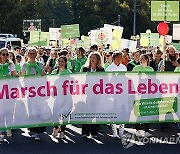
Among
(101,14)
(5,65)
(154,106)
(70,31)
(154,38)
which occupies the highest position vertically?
(101,14)

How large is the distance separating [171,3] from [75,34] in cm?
653

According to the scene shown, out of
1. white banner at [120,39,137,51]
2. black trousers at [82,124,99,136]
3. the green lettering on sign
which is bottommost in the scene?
black trousers at [82,124,99,136]

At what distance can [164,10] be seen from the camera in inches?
559

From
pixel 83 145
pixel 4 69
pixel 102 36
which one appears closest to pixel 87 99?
pixel 83 145

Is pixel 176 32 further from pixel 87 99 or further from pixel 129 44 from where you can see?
pixel 87 99

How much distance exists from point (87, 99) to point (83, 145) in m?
0.87

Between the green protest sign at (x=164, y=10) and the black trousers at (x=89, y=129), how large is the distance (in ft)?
14.1

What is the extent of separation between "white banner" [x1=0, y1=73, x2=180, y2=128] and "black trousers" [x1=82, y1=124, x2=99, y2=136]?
75 centimetres

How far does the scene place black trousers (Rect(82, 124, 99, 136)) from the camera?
1074 cm

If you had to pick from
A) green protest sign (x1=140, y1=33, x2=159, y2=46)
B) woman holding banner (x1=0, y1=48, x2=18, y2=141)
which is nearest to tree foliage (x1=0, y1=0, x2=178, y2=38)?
green protest sign (x1=140, y1=33, x2=159, y2=46)

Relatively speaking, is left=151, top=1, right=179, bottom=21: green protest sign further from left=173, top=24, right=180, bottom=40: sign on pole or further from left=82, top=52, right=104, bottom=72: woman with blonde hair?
left=173, top=24, right=180, bottom=40: sign on pole

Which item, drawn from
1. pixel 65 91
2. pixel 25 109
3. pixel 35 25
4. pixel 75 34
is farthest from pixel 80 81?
pixel 35 25

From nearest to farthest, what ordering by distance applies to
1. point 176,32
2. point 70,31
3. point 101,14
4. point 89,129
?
A: 1. point 89,129
2. point 70,31
3. point 176,32
4. point 101,14

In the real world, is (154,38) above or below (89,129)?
above
